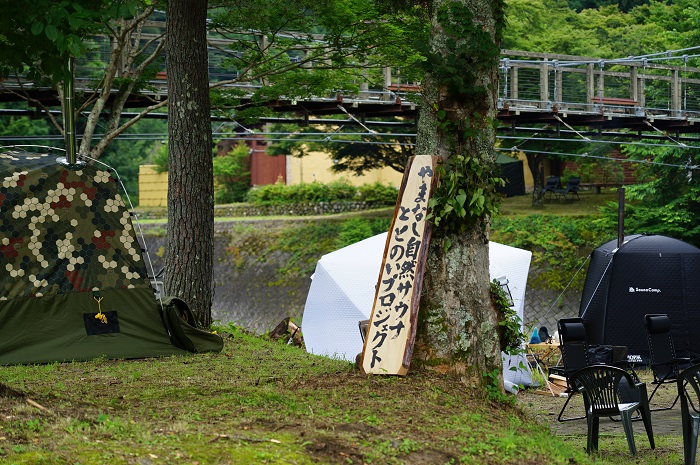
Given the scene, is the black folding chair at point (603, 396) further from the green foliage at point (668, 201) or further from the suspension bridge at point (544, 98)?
the green foliage at point (668, 201)

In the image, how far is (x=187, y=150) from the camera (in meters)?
10.8

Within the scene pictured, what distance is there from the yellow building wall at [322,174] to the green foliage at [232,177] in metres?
1.65

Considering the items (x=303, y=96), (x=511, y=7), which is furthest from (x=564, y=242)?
(x=303, y=96)

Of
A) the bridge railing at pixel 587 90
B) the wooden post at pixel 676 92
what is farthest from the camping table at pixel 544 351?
the wooden post at pixel 676 92

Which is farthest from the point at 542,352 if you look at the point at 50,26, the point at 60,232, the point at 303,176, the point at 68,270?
the point at 303,176

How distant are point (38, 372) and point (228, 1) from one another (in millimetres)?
6816

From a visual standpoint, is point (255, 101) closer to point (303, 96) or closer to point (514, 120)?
point (303, 96)

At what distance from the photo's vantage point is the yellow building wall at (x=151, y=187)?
36.2 metres

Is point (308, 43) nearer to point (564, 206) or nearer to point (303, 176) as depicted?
point (564, 206)

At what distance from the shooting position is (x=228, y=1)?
13664mm

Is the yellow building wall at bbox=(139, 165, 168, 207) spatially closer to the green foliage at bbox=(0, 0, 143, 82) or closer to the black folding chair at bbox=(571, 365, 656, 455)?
the green foliage at bbox=(0, 0, 143, 82)

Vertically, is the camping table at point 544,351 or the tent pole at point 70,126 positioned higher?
the tent pole at point 70,126

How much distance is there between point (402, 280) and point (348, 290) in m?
6.71

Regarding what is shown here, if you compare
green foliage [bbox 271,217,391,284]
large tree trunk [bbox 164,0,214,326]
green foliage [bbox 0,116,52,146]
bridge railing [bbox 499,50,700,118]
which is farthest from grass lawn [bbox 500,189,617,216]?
large tree trunk [bbox 164,0,214,326]
